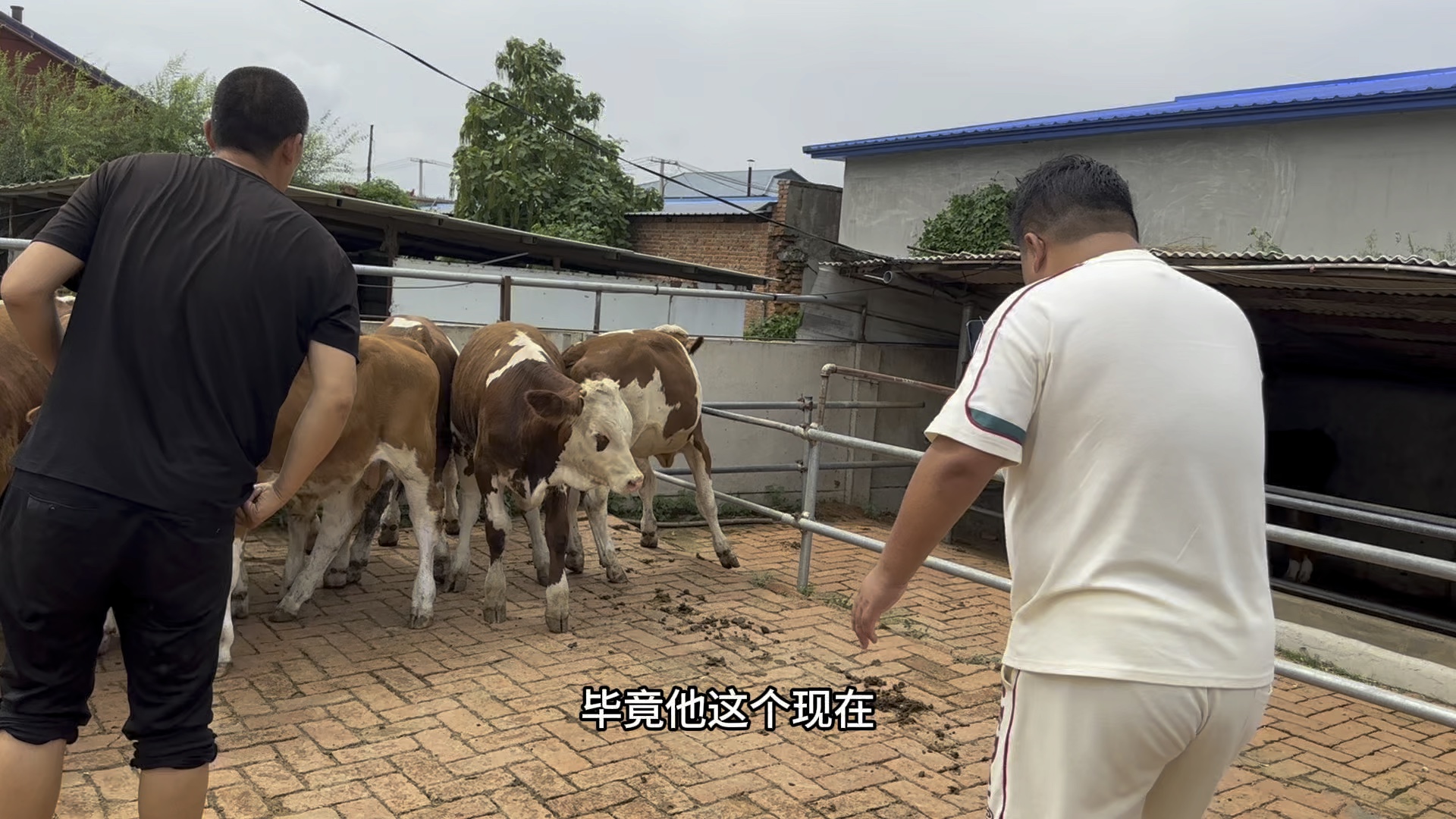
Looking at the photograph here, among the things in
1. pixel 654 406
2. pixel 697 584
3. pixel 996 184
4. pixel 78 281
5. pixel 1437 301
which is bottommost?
pixel 697 584

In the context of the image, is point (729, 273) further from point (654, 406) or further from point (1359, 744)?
point (1359, 744)

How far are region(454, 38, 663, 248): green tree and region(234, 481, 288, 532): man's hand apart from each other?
64.0 feet

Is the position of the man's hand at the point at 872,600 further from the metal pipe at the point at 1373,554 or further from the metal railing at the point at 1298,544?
the metal railing at the point at 1298,544

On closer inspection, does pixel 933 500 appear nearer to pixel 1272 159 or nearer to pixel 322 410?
pixel 322 410

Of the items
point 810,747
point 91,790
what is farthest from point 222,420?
point 810,747

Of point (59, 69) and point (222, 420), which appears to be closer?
point (222, 420)

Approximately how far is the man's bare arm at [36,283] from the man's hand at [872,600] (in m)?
2.02

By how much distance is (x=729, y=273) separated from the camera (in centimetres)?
1565

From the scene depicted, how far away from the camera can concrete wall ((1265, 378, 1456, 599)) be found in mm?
11461

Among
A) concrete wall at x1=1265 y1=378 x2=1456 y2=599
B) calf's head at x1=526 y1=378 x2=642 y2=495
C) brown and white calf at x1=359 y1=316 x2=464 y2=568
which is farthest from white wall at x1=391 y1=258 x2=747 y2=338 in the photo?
concrete wall at x1=1265 y1=378 x2=1456 y2=599

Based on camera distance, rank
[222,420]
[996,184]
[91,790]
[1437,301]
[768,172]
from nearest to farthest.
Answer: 1. [222,420]
2. [91,790]
3. [1437,301]
4. [996,184]
5. [768,172]

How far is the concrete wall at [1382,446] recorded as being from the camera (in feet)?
37.6

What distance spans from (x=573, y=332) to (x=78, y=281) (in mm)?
6505

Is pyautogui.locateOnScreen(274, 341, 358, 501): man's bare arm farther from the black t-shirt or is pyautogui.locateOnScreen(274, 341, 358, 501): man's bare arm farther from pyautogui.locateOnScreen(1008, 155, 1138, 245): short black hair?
pyautogui.locateOnScreen(1008, 155, 1138, 245): short black hair
